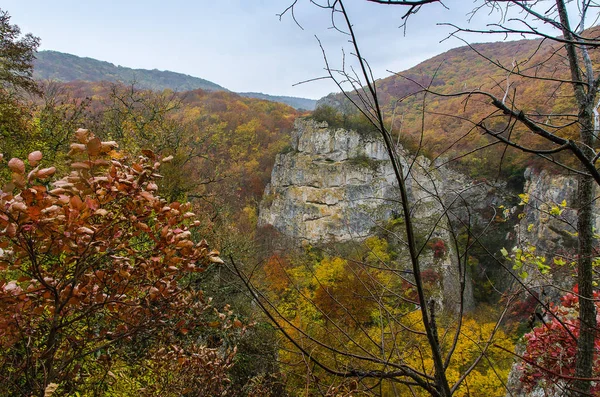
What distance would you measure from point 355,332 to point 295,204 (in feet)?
→ 68.6

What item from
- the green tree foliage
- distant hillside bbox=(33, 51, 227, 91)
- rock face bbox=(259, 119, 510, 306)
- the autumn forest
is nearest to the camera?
the autumn forest

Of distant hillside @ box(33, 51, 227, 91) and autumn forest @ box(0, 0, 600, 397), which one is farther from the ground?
distant hillside @ box(33, 51, 227, 91)

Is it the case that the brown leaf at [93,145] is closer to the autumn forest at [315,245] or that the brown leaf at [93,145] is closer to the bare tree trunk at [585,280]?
the autumn forest at [315,245]

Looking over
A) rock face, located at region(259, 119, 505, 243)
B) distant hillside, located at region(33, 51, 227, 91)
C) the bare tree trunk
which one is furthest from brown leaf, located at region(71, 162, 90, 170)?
distant hillside, located at region(33, 51, 227, 91)

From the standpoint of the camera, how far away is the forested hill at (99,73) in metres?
67.3

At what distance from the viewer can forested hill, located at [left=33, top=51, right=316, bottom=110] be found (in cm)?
6731

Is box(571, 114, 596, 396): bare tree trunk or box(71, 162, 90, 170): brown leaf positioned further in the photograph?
box(571, 114, 596, 396): bare tree trunk

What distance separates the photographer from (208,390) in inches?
109

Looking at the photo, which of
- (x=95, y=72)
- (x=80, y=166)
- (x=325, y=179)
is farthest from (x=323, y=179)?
(x=95, y=72)

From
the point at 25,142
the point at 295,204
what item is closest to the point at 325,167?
the point at 295,204

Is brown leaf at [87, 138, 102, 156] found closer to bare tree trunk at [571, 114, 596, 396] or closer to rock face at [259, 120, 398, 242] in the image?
bare tree trunk at [571, 114, 596, 396]

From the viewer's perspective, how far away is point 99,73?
251 feet

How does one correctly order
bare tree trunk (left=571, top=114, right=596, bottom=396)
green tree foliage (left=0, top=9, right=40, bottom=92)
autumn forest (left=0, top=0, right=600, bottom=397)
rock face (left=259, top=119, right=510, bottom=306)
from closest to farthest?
autumn forest (left=0, top=0, right=600, bottom=397), bare tree trunk (left=571, top=114, right=596, bottom=396), green tree foliage (left=0, top=9, right=40, bottom=92), rock face (left=259, top=119, right=510, bottom=306)

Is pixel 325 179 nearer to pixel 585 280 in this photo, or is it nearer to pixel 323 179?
pixel 323 179
